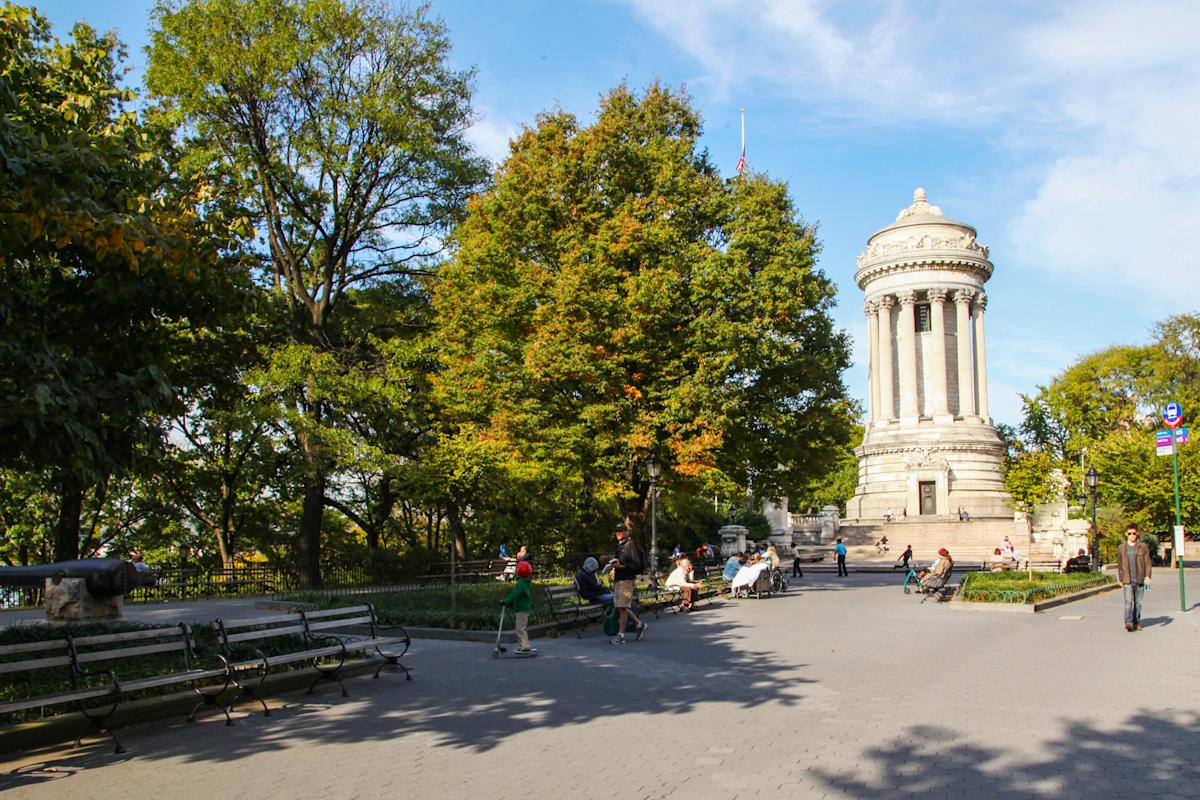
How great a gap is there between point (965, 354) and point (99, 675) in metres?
58.2

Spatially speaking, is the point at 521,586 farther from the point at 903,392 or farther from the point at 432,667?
the point at 903,392

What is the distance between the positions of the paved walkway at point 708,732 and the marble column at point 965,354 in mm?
48474

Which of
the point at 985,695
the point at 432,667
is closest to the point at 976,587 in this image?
the point at 985,695

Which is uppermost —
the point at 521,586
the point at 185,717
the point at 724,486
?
the point at 724,486

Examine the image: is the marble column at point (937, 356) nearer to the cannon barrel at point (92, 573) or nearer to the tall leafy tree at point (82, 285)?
the cannon barrel at point (92, 573)

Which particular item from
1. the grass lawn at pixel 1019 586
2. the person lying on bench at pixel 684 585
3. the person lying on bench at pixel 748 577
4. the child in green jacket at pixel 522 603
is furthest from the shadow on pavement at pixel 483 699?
the grass lawn at pixel 1019 586

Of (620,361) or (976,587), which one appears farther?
(620,361)

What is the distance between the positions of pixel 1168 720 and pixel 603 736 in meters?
5.31

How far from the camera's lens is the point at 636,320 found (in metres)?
23.8

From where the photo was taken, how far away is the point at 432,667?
39.4ft

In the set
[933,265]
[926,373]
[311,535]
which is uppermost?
[933,265]

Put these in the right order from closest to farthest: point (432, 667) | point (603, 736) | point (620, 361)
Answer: point (603, 736) < point (432, 667) < point (620, 361)

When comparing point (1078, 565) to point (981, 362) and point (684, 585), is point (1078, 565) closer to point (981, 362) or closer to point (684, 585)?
point (684, 585)

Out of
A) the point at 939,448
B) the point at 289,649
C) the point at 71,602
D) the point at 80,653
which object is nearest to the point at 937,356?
the point at 939,448
